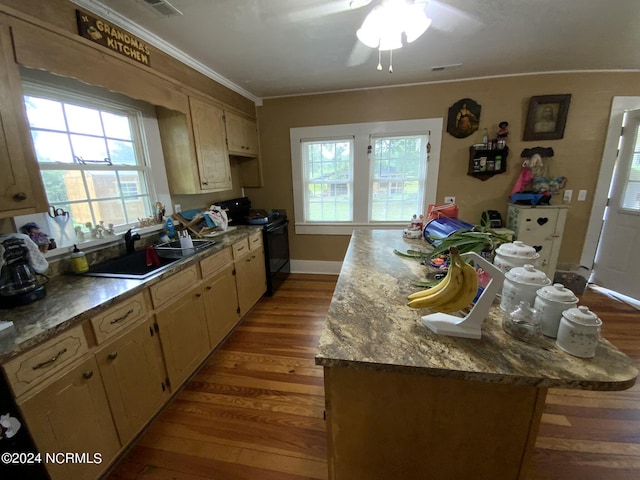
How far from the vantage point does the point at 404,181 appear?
10.8 ft

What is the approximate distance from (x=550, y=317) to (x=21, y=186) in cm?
218

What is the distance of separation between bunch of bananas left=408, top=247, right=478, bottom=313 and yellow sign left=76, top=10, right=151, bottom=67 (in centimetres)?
218

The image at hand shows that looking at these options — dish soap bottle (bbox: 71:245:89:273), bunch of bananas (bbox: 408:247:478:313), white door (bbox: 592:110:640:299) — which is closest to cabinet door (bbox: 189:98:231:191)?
dish soap bottle (bbox: 71:245:89:273)

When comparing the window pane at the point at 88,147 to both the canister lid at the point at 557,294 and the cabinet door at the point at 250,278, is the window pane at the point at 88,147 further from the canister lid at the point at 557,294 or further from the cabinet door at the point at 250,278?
the canister lid at the point at 557,294

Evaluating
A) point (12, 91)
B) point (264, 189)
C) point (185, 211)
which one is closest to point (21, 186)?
point (12, 91)

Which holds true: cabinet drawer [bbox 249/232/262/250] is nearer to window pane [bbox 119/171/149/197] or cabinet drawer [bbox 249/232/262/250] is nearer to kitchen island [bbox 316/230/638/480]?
window pane [bbox 119/171/149/197]

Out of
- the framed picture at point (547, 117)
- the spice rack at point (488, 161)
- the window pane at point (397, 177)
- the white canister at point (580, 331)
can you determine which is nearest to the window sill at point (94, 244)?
the white canister at point (580, 331)

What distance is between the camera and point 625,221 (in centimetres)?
277

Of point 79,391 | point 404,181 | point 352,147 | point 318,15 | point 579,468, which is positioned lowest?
point 579,468

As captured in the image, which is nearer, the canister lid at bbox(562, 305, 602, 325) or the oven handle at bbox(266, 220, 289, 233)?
the canister lid at bbox(562, 305, 602, 325)

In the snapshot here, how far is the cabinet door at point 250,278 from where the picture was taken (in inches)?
97.4

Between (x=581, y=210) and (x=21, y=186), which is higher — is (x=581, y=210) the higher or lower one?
the lower one

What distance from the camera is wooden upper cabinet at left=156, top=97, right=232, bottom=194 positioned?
2.25 metres

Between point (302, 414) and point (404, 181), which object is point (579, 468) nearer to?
point (302, 414)
